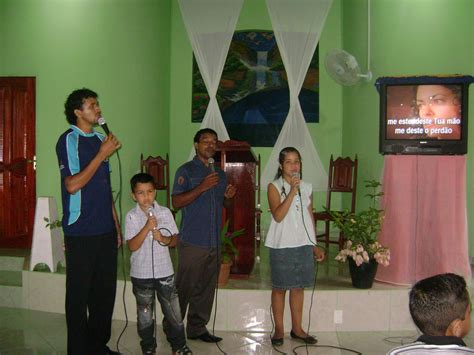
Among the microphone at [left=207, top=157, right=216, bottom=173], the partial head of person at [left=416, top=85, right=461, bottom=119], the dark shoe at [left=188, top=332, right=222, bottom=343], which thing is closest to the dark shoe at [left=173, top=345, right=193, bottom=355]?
the dark shoe at [left=188, top=332, right=222, bottom=343]

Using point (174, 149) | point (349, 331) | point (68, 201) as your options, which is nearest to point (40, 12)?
point (174, 149)

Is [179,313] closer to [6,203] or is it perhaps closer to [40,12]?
[6,203]

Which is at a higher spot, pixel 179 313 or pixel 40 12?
pixel 40 12

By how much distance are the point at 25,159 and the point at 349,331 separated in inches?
151

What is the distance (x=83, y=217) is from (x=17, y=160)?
3.19 m

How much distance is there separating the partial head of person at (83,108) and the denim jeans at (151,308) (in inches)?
37.3

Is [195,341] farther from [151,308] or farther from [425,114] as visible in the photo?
[425,114]

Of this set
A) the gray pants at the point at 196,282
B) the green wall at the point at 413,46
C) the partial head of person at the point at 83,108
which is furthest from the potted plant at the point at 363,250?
the partial head of person at the point at 83,108

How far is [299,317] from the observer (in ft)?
10.7

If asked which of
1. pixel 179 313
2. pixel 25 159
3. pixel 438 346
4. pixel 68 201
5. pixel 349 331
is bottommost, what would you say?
pixel 349 331

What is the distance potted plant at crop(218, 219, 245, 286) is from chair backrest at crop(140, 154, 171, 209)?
2486 millimetres

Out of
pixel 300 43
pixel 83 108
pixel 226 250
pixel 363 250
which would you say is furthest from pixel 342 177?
pixel 83 108

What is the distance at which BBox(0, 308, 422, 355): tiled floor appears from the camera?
10.5 feet

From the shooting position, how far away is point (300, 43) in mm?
6383
